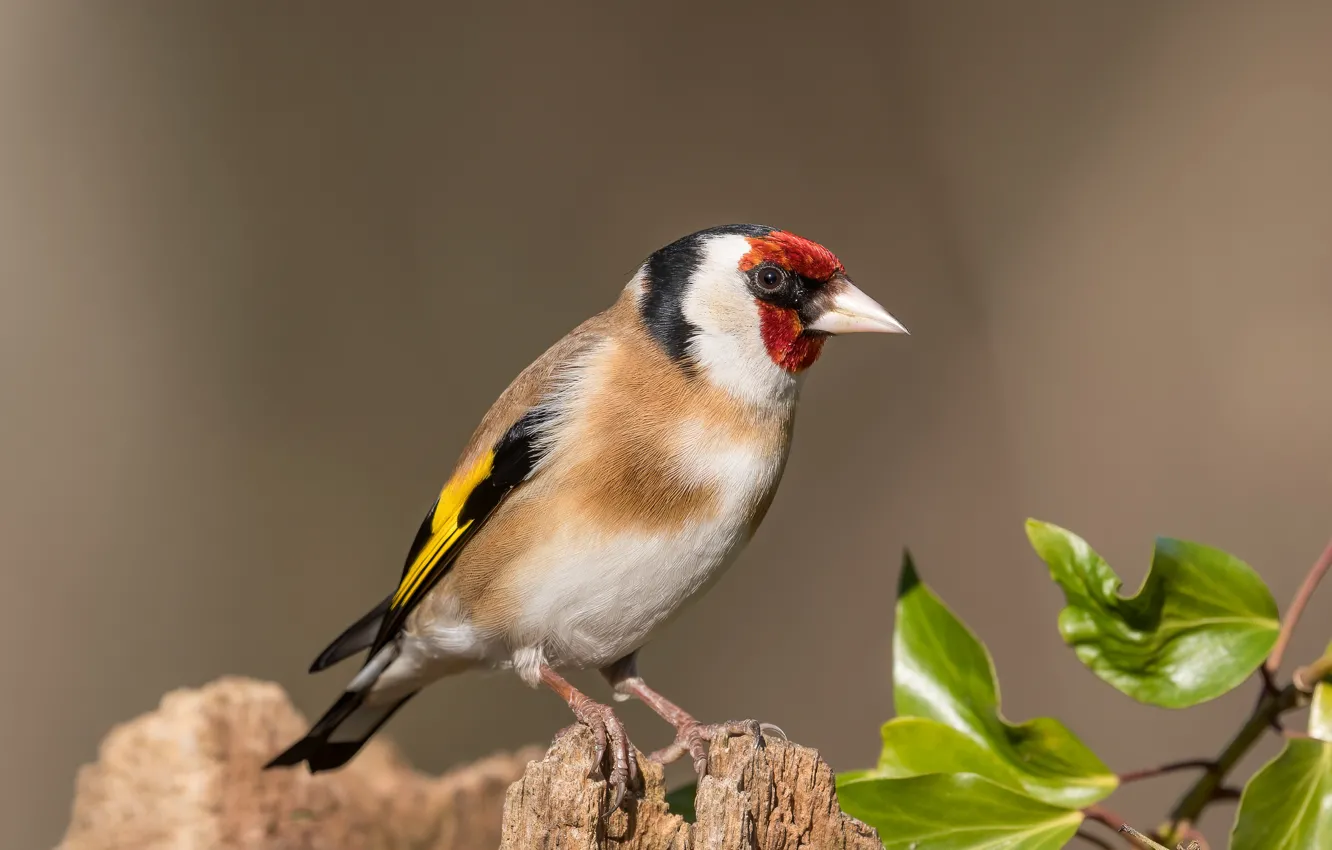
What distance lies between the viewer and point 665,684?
3.99m

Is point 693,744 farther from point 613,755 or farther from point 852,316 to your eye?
point 852,316

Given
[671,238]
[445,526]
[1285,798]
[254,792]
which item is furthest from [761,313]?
[671,238]

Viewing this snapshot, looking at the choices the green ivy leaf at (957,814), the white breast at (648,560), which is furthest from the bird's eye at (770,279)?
the green ivy leaf at (957,814)

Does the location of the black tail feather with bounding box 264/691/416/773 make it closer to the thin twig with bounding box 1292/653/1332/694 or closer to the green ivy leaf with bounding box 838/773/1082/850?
the green ivy leaf with bounding box 838/773/1082/850

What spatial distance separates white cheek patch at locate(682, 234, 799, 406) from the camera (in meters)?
1.86

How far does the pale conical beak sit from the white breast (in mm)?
212

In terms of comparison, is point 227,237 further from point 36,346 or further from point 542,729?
point 542,729

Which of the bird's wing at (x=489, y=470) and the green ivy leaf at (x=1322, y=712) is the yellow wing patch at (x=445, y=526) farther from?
the green ivy leaf at (x=1322, y=712)

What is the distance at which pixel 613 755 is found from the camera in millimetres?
1567

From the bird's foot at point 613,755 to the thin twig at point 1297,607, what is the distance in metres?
0.75

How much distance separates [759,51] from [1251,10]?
1510 millimetres

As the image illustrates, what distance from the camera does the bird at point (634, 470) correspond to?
1.77m

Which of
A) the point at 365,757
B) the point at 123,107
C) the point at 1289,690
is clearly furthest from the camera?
the point at 123,107

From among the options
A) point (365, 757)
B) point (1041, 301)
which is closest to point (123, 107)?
point (365, 757)
